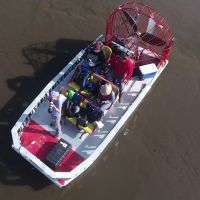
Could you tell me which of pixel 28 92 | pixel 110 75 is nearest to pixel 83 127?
pixel 110 75

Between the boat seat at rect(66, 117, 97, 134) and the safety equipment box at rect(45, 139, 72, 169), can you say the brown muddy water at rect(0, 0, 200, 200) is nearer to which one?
the safety equipment box at rect(45, 139, 72, 169)

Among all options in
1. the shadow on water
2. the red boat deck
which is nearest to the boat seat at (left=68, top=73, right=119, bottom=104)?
the shadow on water

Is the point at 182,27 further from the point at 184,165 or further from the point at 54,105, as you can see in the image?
the point at 54,105

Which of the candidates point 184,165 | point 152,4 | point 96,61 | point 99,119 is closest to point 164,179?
point 184,165

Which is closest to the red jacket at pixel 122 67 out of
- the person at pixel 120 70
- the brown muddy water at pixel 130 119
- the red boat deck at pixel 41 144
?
the person at pixel 120 70

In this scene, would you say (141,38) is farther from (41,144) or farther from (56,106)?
(41,144)

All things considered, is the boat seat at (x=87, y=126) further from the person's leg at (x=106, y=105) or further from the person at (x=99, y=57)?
the person at (x=99, y=57)
